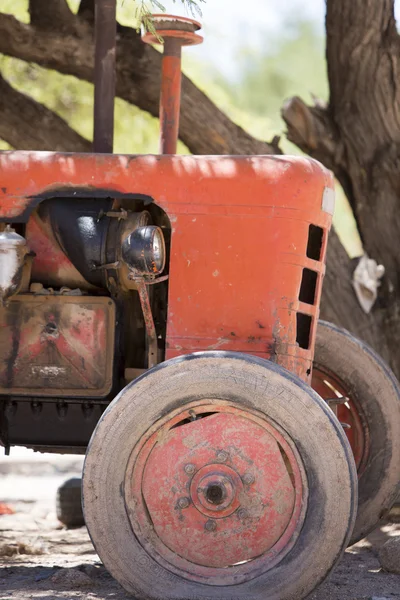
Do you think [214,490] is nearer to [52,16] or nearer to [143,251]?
[143,251]

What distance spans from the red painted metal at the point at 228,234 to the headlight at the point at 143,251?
27cm

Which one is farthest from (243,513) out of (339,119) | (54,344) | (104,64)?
(339,119)

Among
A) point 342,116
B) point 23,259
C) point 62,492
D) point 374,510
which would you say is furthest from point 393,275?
point 23,259

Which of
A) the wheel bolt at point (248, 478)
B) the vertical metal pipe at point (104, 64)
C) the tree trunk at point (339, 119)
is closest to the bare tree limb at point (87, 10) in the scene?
the tree trunk at point (339, 119)

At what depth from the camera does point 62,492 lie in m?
5.26

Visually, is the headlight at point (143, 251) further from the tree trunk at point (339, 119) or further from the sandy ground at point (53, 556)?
the tree trunk at point (339, 119)

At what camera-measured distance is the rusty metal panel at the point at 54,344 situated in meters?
4.00

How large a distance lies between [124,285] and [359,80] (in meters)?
2.97

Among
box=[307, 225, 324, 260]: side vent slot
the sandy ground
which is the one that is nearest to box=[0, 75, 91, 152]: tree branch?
the sandy ground

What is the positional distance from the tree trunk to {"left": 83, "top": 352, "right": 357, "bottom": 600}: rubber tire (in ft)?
9.61

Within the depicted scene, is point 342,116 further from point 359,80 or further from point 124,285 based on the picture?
point 124,285

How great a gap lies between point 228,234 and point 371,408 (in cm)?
128

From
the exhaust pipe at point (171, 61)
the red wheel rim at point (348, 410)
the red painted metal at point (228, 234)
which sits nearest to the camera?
the red painted metal at point (228, 234)

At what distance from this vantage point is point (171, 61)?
179 inches
